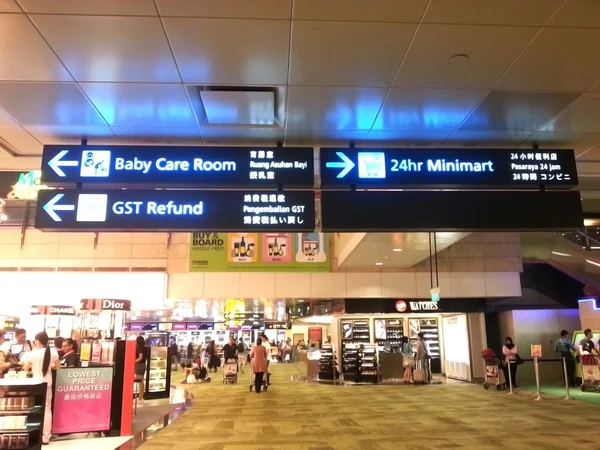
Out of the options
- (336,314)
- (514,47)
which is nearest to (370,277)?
(336,314)

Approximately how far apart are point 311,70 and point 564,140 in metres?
2.92

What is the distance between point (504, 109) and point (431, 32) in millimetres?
1440

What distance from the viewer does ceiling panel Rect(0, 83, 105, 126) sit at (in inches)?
155

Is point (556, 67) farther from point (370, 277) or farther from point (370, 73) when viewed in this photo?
point (370, 277)

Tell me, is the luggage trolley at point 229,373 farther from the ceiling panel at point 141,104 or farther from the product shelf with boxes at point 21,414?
the ceiling panel at point 141,104


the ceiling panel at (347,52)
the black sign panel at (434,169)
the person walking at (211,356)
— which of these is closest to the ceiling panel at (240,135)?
the black sign panel at (434,169)

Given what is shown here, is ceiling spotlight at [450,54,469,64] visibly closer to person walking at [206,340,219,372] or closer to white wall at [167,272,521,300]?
white wall at [167,272,521,300]

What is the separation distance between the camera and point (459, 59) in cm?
357

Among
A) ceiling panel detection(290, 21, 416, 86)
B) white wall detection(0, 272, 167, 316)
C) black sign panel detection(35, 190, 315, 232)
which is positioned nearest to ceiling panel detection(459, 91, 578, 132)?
ceiling panel detection(290, 21, 416, 86)

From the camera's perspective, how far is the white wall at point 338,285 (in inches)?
569

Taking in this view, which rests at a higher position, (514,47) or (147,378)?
(514,47)

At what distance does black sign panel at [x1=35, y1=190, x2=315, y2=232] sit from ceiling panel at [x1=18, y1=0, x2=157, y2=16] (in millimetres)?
1679

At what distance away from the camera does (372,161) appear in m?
4.50

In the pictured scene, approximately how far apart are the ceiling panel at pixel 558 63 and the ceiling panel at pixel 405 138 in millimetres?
1007
